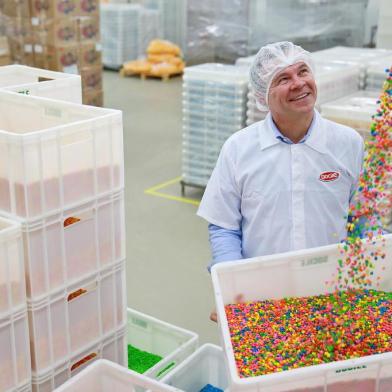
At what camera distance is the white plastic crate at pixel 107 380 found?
2.48 metres

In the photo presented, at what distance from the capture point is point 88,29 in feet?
27.0

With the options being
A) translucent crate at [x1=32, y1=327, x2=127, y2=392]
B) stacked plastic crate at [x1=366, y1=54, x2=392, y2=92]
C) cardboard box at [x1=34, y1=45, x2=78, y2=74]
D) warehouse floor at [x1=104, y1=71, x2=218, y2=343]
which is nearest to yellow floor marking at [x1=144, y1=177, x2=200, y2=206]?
warehouse floor at [x1=104, y1=71, x2=218, y2=343]

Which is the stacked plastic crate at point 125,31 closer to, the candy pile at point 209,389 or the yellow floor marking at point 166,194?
the yellow floor marking at point 166,194

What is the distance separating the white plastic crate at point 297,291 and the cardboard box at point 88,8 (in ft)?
21.5

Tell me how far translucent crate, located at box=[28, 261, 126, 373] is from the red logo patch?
0.95 metres

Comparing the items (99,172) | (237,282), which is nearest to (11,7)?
(99,172)

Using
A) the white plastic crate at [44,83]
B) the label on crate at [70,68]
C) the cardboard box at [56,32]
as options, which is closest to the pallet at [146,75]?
the label on crate at [70,68]

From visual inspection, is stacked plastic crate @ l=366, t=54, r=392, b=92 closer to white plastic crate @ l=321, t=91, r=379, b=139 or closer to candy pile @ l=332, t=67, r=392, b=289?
white plastic crate @ l=321, t=91, r=379, b=139

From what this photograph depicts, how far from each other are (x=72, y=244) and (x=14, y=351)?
1.50 ft

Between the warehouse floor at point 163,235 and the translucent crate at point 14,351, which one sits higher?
the translucent crate at point 14,351

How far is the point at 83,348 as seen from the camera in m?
2.70

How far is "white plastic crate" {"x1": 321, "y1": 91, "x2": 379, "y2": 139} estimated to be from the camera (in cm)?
501

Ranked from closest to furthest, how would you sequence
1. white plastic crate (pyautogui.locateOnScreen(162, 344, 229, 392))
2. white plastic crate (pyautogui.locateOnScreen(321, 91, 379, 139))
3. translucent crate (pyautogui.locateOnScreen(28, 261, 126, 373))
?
translucent crate (pyautogui.locateOnScreen(28, 261, 126, 373)) < white plastic crate (pyautogui.locateOnScreen(162, 344, 229, 392)) < white plastic crate (pyautogui.locateOnScreen(321, 91, 379, 139))

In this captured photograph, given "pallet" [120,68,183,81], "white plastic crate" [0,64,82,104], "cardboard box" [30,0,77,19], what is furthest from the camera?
"pallet" [120,68,183,81]
